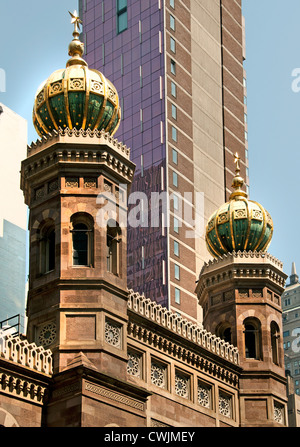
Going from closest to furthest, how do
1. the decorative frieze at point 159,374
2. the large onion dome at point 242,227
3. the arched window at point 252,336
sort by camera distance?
the decorative frieze at point 159,374, the arched window at point 252,336, the large onion dome at point 242,227

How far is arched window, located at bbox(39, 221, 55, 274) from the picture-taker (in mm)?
35938

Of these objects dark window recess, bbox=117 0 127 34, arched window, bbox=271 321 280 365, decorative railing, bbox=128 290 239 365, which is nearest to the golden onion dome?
decorative railing, bbox=128 290 239 365

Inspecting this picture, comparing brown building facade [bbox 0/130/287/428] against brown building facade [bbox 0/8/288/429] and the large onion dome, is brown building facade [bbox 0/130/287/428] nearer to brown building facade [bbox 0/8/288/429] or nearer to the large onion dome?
brown building facade [bbox 0/8/288/429]

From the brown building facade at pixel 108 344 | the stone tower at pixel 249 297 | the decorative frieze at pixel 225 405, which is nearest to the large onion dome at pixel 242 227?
the stone tower at pixel 249 297

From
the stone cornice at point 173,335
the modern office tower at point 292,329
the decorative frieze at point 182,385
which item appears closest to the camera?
the stone cornice at point 173,335

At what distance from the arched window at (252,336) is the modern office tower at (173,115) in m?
56.6

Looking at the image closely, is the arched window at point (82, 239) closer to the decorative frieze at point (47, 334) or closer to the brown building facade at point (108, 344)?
the brown building facade at point (108, 344)

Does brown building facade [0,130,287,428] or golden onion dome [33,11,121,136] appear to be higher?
golden onion dome [33,11,121,136]

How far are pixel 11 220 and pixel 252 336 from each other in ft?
164

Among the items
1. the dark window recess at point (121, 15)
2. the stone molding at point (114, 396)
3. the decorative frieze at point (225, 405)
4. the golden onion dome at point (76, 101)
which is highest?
the dark window recess at point (121, 15)

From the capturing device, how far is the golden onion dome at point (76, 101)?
37250 mm

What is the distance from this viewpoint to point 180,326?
131ft

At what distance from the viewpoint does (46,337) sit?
34.1 meters

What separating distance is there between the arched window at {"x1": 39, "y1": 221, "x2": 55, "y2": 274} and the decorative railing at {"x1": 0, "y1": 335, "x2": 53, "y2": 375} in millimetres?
3701
